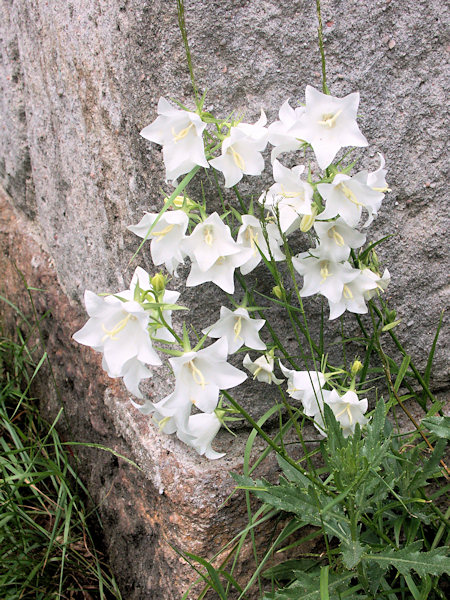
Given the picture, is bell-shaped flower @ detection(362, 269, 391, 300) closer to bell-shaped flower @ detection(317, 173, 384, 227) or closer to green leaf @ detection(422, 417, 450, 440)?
bell-shaped flower @ detection(317, 173, 384, 227)

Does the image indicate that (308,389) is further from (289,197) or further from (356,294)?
(289,197)

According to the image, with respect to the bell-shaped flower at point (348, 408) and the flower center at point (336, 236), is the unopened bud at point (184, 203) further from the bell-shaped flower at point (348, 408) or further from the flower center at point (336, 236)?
the bell-shaped flower at point (348, 408)

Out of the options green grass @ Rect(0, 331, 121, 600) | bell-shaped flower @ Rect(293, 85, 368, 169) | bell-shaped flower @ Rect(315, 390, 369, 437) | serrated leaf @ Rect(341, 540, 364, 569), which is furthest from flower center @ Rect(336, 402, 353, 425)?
green grass @ Rect(0, 331, 121, 600)

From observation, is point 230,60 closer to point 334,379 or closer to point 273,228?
point 273,228

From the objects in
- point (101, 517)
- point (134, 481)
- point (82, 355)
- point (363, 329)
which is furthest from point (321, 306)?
point (101, 517)

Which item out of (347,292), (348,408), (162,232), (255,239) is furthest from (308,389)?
(162,232)
